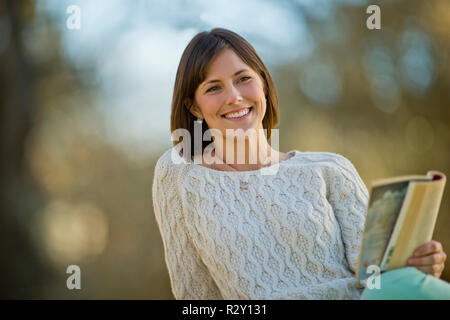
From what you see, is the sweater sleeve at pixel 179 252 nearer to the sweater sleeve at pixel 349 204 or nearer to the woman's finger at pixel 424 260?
the sweater sleeve at pixel 349 204

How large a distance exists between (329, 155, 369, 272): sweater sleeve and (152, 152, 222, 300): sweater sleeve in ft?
1.65

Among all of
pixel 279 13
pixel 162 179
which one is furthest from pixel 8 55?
pixel 162 179

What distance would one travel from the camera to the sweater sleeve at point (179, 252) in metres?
1.65

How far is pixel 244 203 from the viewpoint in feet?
5.44

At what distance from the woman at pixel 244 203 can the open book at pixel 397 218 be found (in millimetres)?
303

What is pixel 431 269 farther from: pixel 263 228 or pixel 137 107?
pixel 137 107

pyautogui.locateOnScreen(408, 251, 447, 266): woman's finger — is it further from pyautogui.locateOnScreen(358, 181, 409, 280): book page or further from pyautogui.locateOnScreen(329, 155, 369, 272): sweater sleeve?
pyautogui.locateOnScreen(329, 155, 369, 272): sweater sleeve

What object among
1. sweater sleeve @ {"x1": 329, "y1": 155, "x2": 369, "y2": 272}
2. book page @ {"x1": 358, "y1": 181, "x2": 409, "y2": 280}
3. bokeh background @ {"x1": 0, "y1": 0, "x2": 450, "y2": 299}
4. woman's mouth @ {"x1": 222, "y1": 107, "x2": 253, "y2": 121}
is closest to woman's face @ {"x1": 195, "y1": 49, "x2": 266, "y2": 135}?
woman's mouth @ {"x1": 222, "y1": 107, "x2": 253, "y2": 121}

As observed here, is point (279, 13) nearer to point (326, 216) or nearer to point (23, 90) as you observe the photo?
point (23, 90)

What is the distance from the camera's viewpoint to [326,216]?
1.62 meters

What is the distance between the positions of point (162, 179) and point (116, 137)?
2.08 m

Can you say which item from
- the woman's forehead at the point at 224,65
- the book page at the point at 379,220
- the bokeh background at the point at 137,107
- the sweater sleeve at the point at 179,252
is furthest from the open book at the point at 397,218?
the bokeh background at the point at 137,107
